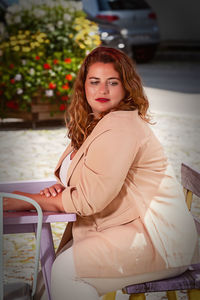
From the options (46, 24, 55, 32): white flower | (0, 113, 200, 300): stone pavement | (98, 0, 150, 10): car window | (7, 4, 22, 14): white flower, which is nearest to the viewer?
(0, 113, 200, 300): stone pavement

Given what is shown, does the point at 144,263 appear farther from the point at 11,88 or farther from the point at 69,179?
the point at 11,88

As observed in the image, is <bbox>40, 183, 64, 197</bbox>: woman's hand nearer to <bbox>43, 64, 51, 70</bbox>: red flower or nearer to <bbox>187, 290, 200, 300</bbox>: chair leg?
<bbox>187, 290, 200, 300</bbox>: chair leg

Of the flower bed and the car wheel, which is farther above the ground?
the flower bed

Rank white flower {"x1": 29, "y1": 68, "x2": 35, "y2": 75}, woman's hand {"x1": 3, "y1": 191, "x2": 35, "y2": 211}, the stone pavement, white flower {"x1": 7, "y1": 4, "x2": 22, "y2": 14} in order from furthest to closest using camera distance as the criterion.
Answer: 1. white flower {"x1": 7, "y1": 4, "x2": 22, "y2": 14}
2. white flower {"x1": 29, "y1": 68, "x2": 35, "y2": 75}
3. the stone pavement
4. woman's hand {"x1": 3, "y1": 191, "x2": 35, "y2": 211}

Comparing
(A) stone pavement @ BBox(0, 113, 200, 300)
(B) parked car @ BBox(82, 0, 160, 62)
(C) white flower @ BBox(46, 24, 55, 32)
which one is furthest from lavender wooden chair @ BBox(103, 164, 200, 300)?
(B) parked car @ BBox(82, 0, 160, 62)

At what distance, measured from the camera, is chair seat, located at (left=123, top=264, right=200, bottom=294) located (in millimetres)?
2375

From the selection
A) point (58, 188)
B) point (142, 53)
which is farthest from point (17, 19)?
point (142, 53)

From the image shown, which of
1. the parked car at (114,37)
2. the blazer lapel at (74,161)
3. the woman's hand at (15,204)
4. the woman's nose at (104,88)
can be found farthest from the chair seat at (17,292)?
the parked car at (114,37)

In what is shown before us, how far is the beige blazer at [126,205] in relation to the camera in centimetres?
234

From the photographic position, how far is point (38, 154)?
7484mm

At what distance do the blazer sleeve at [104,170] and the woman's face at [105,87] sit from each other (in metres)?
0.20

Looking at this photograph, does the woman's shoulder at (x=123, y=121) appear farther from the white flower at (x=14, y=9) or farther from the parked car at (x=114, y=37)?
the parked car at (x=114, y=37)

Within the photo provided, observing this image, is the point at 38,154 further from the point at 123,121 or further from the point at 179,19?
the point at 179,19

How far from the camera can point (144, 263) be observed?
7.71 feet
